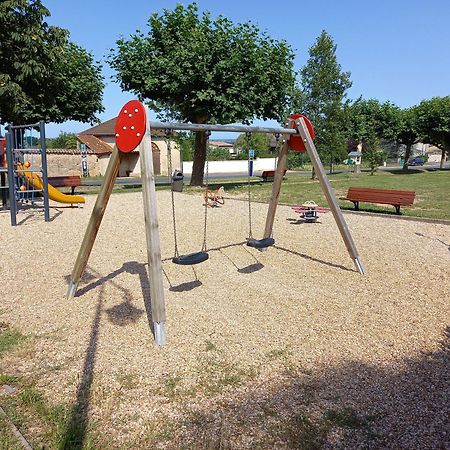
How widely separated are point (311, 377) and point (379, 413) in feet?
1.77

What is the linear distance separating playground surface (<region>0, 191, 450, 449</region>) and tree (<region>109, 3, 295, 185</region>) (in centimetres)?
990

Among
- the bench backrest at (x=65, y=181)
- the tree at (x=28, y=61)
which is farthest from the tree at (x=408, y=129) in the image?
the bench backrest at (x=65, y=181)

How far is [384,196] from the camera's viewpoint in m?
10.3

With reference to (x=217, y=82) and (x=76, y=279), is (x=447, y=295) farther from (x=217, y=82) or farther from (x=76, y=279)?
(x=217, y=82)

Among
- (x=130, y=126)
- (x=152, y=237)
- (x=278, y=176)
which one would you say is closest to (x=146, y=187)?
(x=152, y=237)

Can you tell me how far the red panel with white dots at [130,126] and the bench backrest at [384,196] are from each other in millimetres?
7997

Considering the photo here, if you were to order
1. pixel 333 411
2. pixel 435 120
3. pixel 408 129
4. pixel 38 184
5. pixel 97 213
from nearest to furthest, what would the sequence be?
1. pixel 333 411
2. pixel 97 213
3. pixel 38 184
4. pixel 435 120
5. pixel 408 129

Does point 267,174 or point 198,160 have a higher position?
point 198,160

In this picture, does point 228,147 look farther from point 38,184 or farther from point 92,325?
point 92,325

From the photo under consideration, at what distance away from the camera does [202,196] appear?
14352mm

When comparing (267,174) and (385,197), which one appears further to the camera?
(267,174)

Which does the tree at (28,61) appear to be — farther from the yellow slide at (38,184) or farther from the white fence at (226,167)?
the white fence at (226,167)

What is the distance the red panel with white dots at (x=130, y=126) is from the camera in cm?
357

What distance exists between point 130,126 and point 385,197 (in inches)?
322
